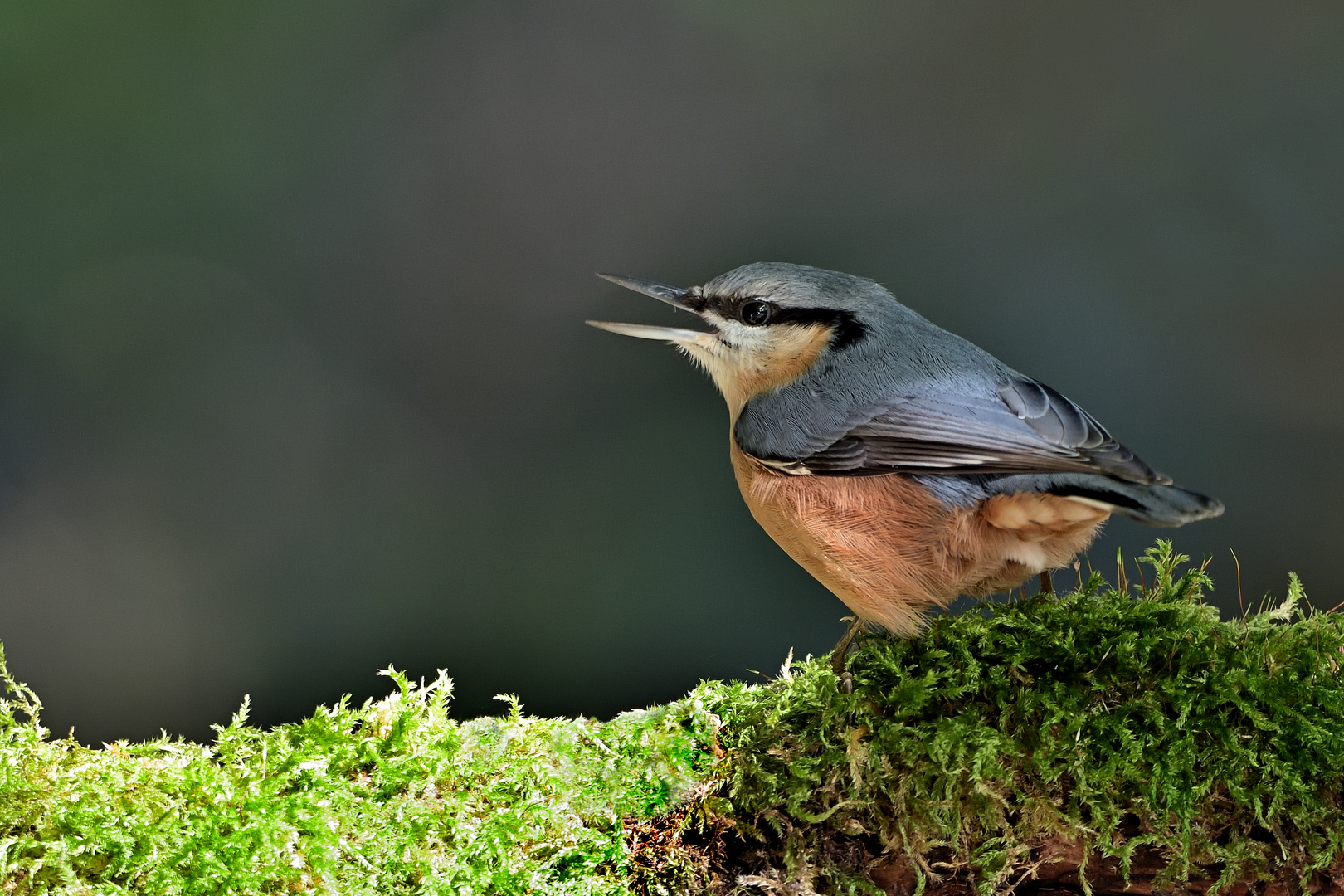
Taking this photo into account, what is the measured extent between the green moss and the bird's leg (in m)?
0.03

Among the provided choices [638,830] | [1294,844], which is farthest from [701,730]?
[1294,844]

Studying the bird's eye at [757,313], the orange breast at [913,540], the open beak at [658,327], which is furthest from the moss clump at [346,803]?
the bird's eye at [757,313]

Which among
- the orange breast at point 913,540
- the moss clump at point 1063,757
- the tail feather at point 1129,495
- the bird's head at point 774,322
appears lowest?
the moss clump at point 1063,757

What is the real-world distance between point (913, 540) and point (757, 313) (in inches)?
31.0

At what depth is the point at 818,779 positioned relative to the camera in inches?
66.2

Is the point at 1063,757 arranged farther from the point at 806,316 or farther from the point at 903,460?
the point at 806,316

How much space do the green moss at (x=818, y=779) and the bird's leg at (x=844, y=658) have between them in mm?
28

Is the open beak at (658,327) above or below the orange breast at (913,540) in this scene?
above

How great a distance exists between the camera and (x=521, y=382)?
427cm

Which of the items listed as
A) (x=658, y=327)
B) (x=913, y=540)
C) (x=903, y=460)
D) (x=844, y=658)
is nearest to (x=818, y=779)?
(x=844, y=658)

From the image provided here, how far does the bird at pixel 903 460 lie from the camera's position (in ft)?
6.75

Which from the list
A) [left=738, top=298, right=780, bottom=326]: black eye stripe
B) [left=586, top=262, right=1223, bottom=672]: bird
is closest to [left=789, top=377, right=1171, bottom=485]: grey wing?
[left=586, top=262, right=1223, bottom=672]: bird

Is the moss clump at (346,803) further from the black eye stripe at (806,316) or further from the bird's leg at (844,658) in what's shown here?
the black eye stripe at (806,316)

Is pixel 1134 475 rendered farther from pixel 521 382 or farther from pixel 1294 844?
pixel 521 382
